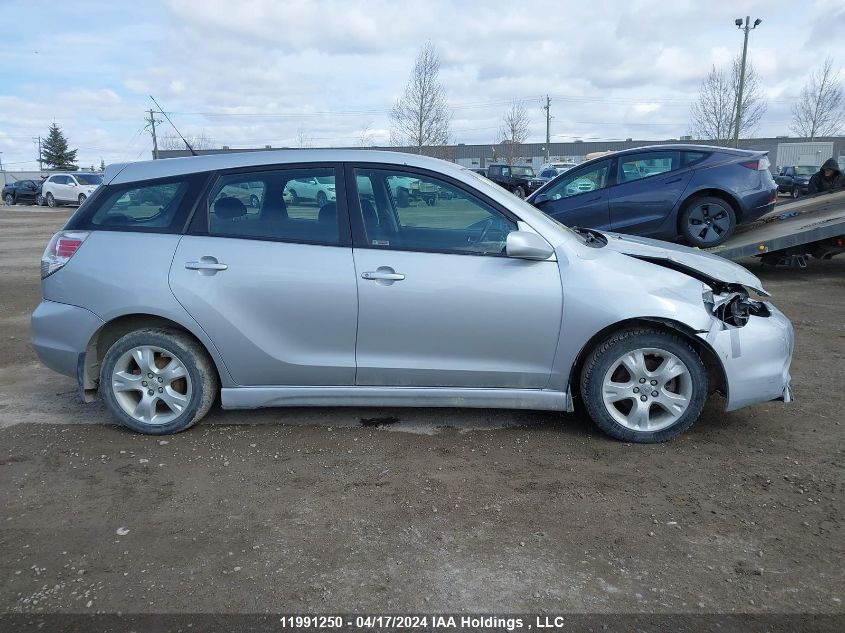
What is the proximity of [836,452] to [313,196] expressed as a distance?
350 cm

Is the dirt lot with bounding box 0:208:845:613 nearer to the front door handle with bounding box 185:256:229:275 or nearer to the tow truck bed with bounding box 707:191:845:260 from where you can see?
the front door handle with bounding box 185:256:229:275

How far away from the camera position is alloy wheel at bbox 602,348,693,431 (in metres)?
3.97

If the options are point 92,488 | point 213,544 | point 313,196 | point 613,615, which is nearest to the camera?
point 613,615

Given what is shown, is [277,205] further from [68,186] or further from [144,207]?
[68,186]

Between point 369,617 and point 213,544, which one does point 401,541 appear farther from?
point 213,544

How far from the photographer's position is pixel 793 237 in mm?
8344

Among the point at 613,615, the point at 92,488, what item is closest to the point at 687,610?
the point at 613,615

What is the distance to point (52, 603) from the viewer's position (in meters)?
2.64

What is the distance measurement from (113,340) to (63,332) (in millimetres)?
298

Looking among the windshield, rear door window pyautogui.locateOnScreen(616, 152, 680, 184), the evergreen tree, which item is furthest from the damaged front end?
the evergreen tree

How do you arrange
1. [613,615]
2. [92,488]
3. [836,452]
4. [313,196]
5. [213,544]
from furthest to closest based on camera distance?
[313,196] < [836,452] < [92,488] < [213,544] < [613,615]

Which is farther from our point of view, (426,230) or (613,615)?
(426,230)

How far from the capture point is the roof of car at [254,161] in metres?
4.24

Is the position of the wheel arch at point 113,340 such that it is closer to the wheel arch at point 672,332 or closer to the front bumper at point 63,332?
the front bumper at point 63,332
